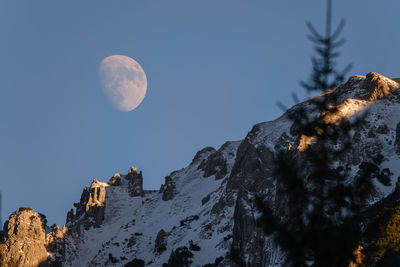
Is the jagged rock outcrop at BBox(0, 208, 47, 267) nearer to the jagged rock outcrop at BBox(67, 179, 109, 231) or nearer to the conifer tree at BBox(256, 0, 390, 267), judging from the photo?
the jagged rock outcrop at BBox(67, 179, 109, 231)

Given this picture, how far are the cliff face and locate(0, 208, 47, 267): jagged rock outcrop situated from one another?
0.86 ft

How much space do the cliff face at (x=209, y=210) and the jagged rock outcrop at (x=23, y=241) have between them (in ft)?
0.86

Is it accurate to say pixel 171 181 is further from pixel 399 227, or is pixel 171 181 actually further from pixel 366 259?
pixel 366 259

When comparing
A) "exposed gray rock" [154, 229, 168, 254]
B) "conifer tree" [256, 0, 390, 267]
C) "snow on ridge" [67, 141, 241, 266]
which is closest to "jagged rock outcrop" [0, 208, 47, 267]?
"snow on ridge" [67, 141, 241, 266]

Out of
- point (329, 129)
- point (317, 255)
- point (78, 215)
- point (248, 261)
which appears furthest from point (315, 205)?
point (78, 215)

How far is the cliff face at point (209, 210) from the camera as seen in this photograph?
95.8 metres

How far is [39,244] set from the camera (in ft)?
395

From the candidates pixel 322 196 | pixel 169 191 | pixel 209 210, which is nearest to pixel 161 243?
pixel 209 210

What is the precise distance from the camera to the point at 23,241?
382 feet

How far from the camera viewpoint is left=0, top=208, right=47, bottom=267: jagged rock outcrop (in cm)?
11281

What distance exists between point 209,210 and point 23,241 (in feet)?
173

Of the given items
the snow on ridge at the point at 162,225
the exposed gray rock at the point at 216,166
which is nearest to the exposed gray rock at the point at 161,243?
A: the snow on ridge at the point at 162,225

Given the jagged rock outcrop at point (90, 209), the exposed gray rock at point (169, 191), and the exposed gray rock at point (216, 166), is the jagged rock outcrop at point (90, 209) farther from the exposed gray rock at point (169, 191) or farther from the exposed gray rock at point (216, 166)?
the exposed gray rock at point (216, 166)

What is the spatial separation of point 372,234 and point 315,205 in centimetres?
246
